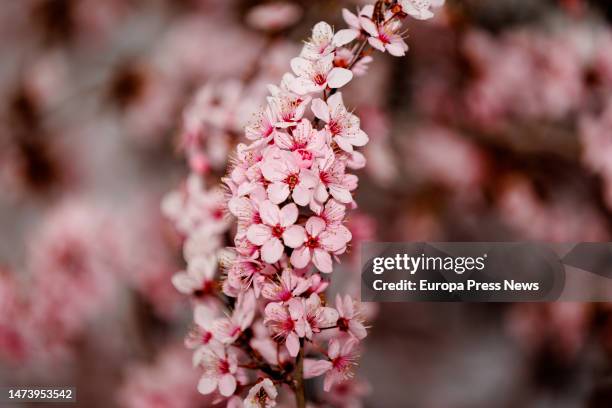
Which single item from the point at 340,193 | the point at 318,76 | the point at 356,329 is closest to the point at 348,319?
the point at 356,329

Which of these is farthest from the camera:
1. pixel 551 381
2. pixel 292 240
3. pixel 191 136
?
pixel 551 381

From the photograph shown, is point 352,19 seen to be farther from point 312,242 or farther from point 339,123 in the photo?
point 312,242

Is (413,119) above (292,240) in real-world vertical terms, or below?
above

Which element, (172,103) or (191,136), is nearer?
(191,136)

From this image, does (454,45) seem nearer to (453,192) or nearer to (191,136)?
(453,192)

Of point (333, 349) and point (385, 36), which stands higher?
point (385, 36)

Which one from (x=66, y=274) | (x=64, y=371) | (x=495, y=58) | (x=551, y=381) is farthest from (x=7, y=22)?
(x=551, y=381)

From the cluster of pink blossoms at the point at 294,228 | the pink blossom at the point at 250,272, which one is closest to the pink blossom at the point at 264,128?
the cluster of pink blossoms at the point at 294,228
